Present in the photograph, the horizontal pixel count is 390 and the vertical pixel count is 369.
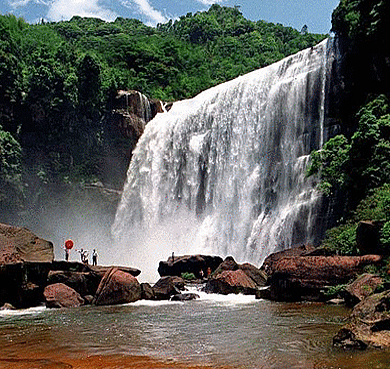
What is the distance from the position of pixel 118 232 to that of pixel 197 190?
818 cm

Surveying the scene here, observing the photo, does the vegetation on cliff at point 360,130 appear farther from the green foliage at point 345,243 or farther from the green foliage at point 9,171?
→ the green foliage at point 9,171

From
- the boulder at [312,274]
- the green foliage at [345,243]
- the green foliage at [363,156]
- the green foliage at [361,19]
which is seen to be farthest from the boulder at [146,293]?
the green foliage at [361,19]

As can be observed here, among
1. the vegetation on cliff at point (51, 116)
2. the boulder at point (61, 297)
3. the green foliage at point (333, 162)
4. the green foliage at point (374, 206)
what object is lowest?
the boulder at point (61, 297)

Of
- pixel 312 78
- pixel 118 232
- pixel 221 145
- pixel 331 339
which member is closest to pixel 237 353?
pixel 331 339

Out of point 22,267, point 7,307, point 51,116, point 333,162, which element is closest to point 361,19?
point 333,162

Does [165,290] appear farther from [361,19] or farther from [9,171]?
[9,171]

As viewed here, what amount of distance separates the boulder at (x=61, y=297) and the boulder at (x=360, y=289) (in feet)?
30.2

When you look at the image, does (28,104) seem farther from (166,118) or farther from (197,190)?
(197,190)

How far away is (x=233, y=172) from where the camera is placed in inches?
1332

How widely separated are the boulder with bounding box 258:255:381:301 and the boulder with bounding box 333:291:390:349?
230 inches

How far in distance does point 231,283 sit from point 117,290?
4.45 meters

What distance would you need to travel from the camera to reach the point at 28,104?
4112 cm

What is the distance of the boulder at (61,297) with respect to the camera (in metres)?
17.0

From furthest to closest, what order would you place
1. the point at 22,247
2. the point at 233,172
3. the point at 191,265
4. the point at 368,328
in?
1. the point at 233,172
2. the point at 191,265
3. the point at 22,247
4. the point at 368,328
